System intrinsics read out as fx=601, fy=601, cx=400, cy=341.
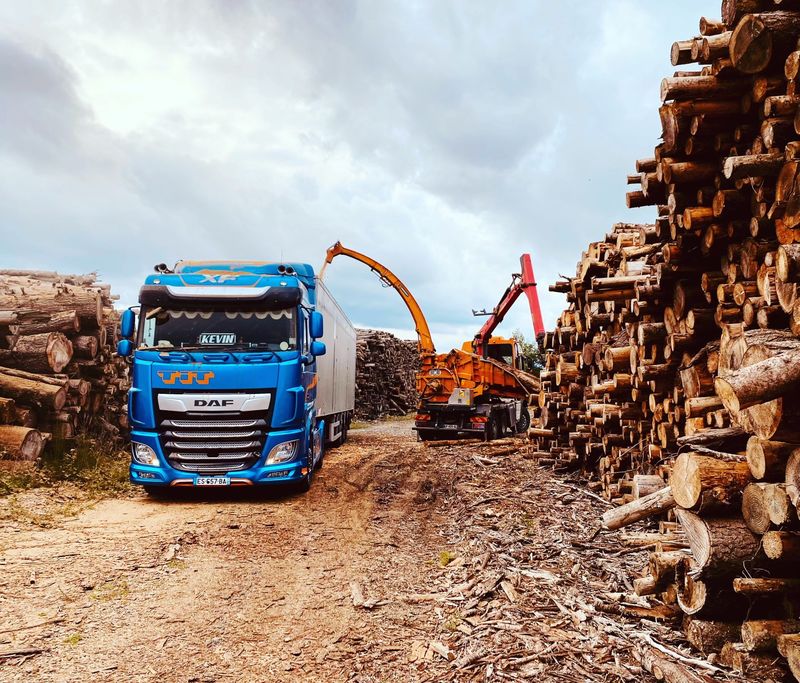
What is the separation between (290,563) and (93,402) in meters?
8.71

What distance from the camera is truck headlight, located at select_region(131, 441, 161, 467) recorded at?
337 inches

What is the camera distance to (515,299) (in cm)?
1700

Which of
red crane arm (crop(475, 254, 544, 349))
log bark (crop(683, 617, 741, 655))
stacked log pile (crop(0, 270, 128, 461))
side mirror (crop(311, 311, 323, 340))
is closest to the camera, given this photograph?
log bark (crop(683, 617, 741, 655))

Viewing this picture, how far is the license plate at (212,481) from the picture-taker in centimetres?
852

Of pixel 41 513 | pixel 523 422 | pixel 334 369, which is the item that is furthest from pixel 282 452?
pixel 523 422

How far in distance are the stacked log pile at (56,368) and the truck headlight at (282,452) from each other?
4369mm

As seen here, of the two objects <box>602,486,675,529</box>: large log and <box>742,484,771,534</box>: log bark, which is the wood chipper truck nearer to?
<box>602,486,675,529</box>: large log

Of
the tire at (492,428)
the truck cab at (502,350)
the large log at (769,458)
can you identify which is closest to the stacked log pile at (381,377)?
the truck cab at (502,350)

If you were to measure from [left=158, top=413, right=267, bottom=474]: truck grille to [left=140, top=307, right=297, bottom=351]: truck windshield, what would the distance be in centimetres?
110

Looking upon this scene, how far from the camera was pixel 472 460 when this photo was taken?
12859 mm

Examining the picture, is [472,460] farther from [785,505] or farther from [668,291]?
[785,505]

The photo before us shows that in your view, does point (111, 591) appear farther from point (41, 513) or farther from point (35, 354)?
point (35, 354)

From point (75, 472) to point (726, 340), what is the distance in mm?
9928

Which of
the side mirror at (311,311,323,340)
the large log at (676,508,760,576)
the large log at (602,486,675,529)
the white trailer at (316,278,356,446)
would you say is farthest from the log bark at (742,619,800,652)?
the white trailer at (316,278,356,446)
